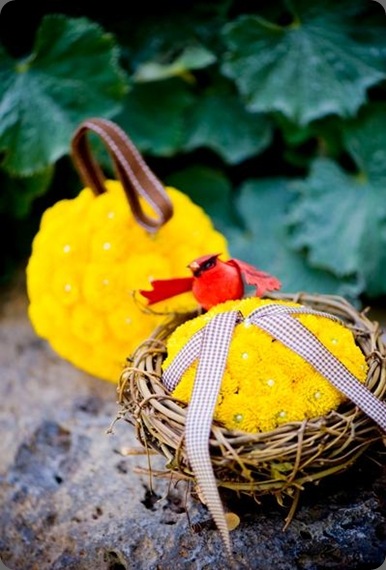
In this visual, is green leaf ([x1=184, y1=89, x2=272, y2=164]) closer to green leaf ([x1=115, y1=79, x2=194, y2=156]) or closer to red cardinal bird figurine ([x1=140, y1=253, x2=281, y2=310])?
green leaf ([x1=115, y1=79, x2=194, y2=156])

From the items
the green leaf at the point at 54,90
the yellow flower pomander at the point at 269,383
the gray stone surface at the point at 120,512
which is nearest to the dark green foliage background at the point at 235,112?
the green leaf at the point at 54,90

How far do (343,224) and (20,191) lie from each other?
745 millimetres

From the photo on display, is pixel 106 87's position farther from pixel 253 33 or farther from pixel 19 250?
pixel 19 250

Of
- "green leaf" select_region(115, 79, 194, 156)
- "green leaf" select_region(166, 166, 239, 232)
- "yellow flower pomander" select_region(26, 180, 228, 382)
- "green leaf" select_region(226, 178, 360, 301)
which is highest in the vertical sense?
"yellow flower pomander" select_region(26, 180, 228, 382)

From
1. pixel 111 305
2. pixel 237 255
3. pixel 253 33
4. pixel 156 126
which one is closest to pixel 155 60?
pixel 156 126

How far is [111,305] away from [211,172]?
703 millimetres

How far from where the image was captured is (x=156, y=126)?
5.34 feet

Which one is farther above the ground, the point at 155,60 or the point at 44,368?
the point at 155,60

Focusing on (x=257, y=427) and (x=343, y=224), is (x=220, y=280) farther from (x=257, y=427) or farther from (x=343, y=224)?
(x=343, y=224)

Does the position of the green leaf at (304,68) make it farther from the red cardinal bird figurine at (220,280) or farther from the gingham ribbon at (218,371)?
the gingham ribbon at (218,371)

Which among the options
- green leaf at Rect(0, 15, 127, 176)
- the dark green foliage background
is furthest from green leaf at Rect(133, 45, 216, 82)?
green leaf at Rect(0, 15, 127, 176)

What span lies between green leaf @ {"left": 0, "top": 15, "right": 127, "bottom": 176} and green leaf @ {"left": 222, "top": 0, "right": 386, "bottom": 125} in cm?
27

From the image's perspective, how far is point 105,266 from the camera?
3.68 feet

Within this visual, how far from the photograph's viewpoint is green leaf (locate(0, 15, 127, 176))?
4.70ft
